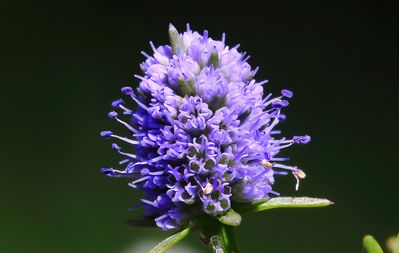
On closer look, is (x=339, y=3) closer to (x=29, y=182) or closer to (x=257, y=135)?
(x=29, y=182)

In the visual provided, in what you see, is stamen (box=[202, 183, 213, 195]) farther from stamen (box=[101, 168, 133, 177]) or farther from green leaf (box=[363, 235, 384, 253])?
green leaf (box=[363, 235, 384, 253])

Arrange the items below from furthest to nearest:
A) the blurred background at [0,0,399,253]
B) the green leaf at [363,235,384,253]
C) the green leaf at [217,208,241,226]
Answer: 1. the blurred background at [0,0,399,253]
2. the green leaf at [217,208,241,226]
3. the green leaf at [363,235,384,253]

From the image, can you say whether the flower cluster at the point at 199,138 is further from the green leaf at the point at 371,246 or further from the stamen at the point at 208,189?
the green leaf at the point at 371,246

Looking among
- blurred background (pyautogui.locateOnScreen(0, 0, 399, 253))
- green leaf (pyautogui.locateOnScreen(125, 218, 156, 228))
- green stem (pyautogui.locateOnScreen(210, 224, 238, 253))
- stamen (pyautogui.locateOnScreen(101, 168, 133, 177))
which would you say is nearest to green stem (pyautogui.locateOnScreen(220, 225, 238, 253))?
green stem (pyautogui.locateOnScreen(210, 224, 238, 253))

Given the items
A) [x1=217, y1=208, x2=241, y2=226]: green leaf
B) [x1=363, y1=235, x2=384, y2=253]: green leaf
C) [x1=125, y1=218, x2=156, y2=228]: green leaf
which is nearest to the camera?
[x1=363, y1=235, x2=384, y2=253]: green leaf

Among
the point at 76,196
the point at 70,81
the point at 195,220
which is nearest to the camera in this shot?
the point at 195,220

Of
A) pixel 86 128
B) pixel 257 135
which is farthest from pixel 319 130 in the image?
pixel 257 135

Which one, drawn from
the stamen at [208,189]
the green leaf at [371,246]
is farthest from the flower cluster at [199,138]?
the green leaf at [371,246]
